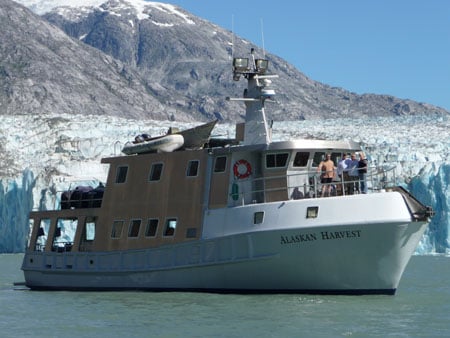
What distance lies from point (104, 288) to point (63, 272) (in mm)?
1719

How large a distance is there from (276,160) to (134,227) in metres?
4.24

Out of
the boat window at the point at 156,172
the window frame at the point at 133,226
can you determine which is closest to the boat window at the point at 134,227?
the window frame at the point at 133,226

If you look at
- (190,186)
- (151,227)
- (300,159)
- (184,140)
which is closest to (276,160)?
(300,159)

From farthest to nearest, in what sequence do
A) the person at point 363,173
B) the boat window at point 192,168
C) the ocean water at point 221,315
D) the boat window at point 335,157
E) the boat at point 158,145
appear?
the boat at point 158,145 → the boat window at point 192,168 → the boat window at point 335,157 → the person at point 363,173 → the ocean water at point 221,315

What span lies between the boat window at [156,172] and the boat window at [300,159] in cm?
356

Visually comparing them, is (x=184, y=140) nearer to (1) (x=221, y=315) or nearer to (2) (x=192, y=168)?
(2) (x=192, y=168)

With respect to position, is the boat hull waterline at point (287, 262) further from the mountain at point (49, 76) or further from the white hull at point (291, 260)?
the mountain at point (49, 76)

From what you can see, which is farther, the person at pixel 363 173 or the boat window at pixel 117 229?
the boat window at pixel 117 229

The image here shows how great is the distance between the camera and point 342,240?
837 inches

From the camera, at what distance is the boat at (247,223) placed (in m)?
21.4

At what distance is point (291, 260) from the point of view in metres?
21.8

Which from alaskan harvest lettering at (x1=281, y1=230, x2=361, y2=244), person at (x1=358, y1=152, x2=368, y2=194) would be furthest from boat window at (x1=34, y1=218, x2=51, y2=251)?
person at (x1=358, y1=152, x2=368, y2=194)

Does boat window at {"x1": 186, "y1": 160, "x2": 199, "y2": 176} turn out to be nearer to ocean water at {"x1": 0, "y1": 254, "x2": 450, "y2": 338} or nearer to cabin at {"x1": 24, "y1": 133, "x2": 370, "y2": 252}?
cabin at {"x1": 24, "y1": 133, "x2": 370, "y2": 252}

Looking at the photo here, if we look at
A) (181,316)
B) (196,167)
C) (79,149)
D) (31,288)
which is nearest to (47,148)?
(79,149)
